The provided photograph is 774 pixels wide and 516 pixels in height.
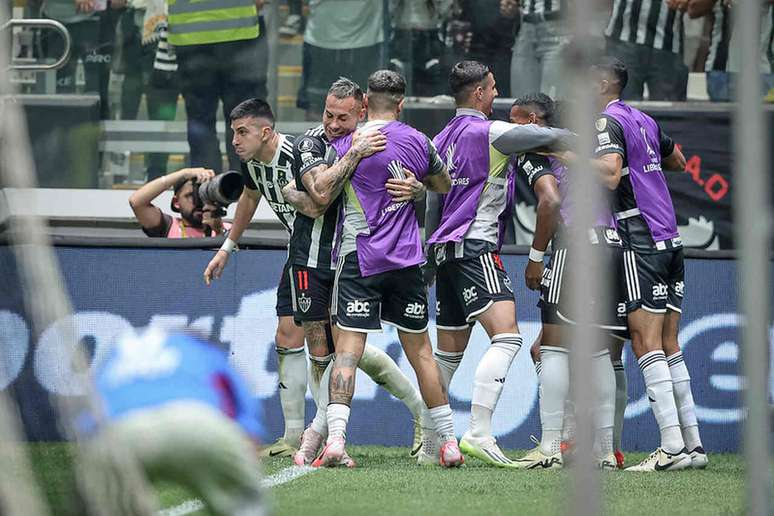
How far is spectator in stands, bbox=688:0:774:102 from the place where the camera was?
985cm

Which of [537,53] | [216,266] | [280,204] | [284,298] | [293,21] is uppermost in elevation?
[293,21]

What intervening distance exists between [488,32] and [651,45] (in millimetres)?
1204

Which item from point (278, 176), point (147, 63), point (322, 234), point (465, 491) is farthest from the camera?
point (147, 63)

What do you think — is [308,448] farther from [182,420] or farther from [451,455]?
[182,420]

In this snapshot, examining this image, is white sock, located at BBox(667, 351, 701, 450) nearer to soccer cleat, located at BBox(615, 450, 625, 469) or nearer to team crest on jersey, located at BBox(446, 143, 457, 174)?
soccer cleat, located at BBox(615, 450, 625, 469)

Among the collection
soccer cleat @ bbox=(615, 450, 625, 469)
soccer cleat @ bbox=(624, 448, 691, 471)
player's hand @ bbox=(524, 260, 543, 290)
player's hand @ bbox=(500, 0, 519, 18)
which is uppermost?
player's hand @ bbox=(500, 0, 519, 18)

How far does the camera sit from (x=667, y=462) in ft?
23.0

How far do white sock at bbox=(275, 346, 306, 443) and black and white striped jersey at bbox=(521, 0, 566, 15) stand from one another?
3561mm

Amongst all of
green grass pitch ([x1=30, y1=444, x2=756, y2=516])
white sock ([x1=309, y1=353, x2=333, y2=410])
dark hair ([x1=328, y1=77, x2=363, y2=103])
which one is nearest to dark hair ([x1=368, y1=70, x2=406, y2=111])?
dark hair ([x1=328, y1=77, x2=363, y2=103])

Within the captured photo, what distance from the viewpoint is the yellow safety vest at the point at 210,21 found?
1030 centimetres

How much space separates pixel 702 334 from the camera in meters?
8.37

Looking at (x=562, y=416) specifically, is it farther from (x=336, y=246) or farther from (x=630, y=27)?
(x=630, y=27)

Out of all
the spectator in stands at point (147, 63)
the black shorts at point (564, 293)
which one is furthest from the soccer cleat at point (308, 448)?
the spectator in stands at point (147, 63)

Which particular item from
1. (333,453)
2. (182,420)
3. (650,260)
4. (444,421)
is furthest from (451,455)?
(182,420)
